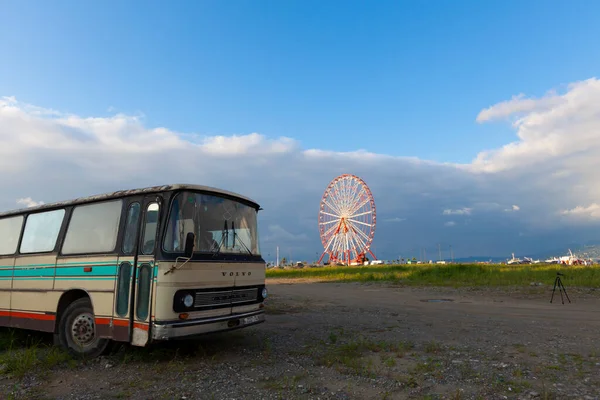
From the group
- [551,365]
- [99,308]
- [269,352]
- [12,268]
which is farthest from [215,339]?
[551,365]

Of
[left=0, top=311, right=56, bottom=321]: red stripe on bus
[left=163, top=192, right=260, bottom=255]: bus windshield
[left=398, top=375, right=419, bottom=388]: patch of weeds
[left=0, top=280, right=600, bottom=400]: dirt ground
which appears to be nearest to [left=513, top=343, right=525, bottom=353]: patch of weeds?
[left=0, top=280, right=600, bottom=400]: dirt ground

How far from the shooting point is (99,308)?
22.1ft

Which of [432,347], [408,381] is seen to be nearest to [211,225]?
[408,381]

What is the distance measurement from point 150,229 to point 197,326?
1636 millimetres

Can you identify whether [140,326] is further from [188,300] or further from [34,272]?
[34,272]

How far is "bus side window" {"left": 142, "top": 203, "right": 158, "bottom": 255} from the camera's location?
6.36 meters

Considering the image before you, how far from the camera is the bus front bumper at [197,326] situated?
19.5 ft

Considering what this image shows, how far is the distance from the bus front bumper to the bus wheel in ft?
5.00

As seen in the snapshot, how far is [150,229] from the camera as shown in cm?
647

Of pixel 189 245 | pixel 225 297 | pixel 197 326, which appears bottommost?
pixel 197 326

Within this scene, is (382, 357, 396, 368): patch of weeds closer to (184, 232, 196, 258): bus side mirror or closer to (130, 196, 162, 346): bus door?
(184, 232, 196, 258): bus side mirror

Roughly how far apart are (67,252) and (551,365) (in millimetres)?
8181

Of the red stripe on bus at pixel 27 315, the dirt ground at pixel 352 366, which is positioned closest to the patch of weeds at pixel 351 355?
the dirt ground at pixel 352 366

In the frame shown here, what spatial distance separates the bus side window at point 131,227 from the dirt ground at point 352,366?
1.82m
